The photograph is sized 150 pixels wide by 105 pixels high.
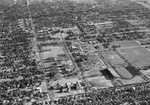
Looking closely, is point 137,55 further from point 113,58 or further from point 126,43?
point 126,43

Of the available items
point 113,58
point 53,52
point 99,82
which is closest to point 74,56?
point 53,52

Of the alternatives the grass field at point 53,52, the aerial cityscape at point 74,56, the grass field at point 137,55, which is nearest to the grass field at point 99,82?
the aerial cityscape at point 74,56

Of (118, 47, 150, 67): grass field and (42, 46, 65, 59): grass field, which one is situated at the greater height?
(118, 47, 150, 67): grass field

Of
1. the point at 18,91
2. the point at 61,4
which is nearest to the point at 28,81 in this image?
the point at 18,91

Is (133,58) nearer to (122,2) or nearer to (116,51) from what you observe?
(116,51)

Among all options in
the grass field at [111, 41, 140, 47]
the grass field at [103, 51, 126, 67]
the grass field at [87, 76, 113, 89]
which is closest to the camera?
the grass field at [87, 76, 113, 89]

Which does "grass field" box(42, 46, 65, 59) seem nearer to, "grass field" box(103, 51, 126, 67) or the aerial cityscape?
the aerial cityscape

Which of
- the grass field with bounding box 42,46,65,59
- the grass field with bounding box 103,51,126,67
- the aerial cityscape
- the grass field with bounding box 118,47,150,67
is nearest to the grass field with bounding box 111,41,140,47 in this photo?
the aerial cityscape

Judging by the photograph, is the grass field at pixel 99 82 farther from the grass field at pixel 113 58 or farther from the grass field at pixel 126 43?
the grass field at pixel 126 43
